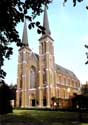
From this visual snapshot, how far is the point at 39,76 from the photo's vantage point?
76812 mm

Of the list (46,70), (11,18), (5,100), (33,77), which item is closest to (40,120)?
(11,18)

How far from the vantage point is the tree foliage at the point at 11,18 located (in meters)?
6.91

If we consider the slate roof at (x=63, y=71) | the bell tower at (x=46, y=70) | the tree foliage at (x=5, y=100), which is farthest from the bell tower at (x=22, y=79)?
the tree foliage at (x=5, y=100)

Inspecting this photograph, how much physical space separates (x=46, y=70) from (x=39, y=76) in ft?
10.9

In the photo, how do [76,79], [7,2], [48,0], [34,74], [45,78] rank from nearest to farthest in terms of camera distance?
[7,2] < [48,0] < [45,78] < [34,74] < [76,79]

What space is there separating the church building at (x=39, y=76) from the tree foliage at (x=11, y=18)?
64641 millimetres

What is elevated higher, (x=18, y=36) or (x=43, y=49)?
(x=43, y=49)

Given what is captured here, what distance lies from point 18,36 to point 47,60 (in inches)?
2698

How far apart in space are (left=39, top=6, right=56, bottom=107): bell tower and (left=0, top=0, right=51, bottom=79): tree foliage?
212 feet

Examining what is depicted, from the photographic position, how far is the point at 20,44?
7578 millimetres

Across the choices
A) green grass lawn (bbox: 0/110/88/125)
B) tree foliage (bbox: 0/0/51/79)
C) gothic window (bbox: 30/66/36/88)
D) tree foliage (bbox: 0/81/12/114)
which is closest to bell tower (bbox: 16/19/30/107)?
gothic window (bbox: 30/66/36/88)

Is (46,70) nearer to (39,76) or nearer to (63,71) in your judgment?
(39,76)

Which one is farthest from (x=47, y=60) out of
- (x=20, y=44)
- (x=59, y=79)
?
(x=20, y=44)

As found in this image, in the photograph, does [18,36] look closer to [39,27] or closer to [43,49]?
[39,27]
